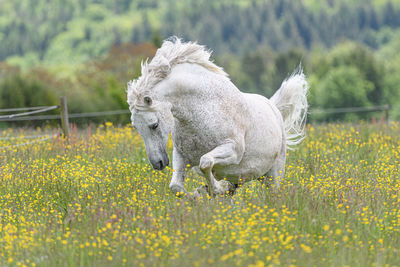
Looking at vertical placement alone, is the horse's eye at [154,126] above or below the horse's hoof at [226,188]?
above

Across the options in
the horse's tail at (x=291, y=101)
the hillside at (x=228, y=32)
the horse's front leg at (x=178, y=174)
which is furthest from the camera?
the hillside at (x=228, y=32)

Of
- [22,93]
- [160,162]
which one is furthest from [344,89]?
[160,162]

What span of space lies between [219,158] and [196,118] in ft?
1.44

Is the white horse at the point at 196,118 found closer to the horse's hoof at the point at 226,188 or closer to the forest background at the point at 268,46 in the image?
the horse's hoof at the point at 226,188

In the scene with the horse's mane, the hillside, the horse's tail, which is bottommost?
the horse's tail

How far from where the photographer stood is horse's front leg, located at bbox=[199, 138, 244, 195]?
5000 millimetres

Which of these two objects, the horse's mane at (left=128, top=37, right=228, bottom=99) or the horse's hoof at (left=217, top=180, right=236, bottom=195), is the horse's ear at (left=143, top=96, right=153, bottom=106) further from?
the horse's hoof at (left=217, top=180, right=236, bottom=195)

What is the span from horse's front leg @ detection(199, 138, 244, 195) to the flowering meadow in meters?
0.15

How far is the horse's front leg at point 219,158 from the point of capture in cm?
500

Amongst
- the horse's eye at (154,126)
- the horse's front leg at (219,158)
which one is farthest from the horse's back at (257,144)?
the horse's eye at (154,126)

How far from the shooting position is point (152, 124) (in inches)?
191

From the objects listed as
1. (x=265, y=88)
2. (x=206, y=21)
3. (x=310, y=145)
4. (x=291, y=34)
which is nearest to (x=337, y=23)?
(x=291, y=34)

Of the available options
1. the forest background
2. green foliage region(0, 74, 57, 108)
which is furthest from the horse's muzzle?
the forest background

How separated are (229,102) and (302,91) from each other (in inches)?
111
